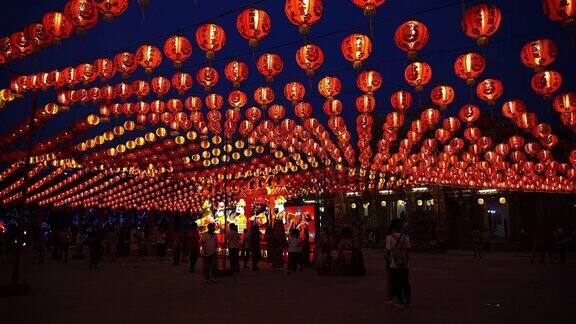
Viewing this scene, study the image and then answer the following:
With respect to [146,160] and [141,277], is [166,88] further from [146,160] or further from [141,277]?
[146,160]

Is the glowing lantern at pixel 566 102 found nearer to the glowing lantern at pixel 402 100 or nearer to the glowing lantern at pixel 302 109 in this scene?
the glowing lantern at pixel 402 100

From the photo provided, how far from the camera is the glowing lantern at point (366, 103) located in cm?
1388

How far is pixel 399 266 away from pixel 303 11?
4548 mm

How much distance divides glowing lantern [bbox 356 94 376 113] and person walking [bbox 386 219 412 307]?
21.3 feet

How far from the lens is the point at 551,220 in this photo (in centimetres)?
3478

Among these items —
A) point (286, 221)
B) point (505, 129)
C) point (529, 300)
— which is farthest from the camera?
point (505, 129)

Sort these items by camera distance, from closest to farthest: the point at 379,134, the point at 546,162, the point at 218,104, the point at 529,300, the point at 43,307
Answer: the point at 43,307 < the point at 529,300 < the point at 218,104 < the point at 546,162 < the point at 379,134

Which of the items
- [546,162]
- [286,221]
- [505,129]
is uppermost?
[505,129]

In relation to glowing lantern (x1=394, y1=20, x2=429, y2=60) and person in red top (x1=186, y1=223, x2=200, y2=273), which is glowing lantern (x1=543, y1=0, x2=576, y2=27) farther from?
person in red top (x1=186, y1=223, x2=200, y2=273)

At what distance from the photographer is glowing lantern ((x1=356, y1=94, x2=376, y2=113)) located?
45.5 ft

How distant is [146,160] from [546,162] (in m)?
20.2

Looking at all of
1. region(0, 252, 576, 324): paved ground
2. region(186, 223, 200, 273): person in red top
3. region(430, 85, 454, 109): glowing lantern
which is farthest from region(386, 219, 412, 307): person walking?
region(186, 223, 200, 273): person in red top

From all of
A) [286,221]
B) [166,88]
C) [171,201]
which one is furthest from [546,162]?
[171,201]

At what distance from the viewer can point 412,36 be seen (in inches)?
363
